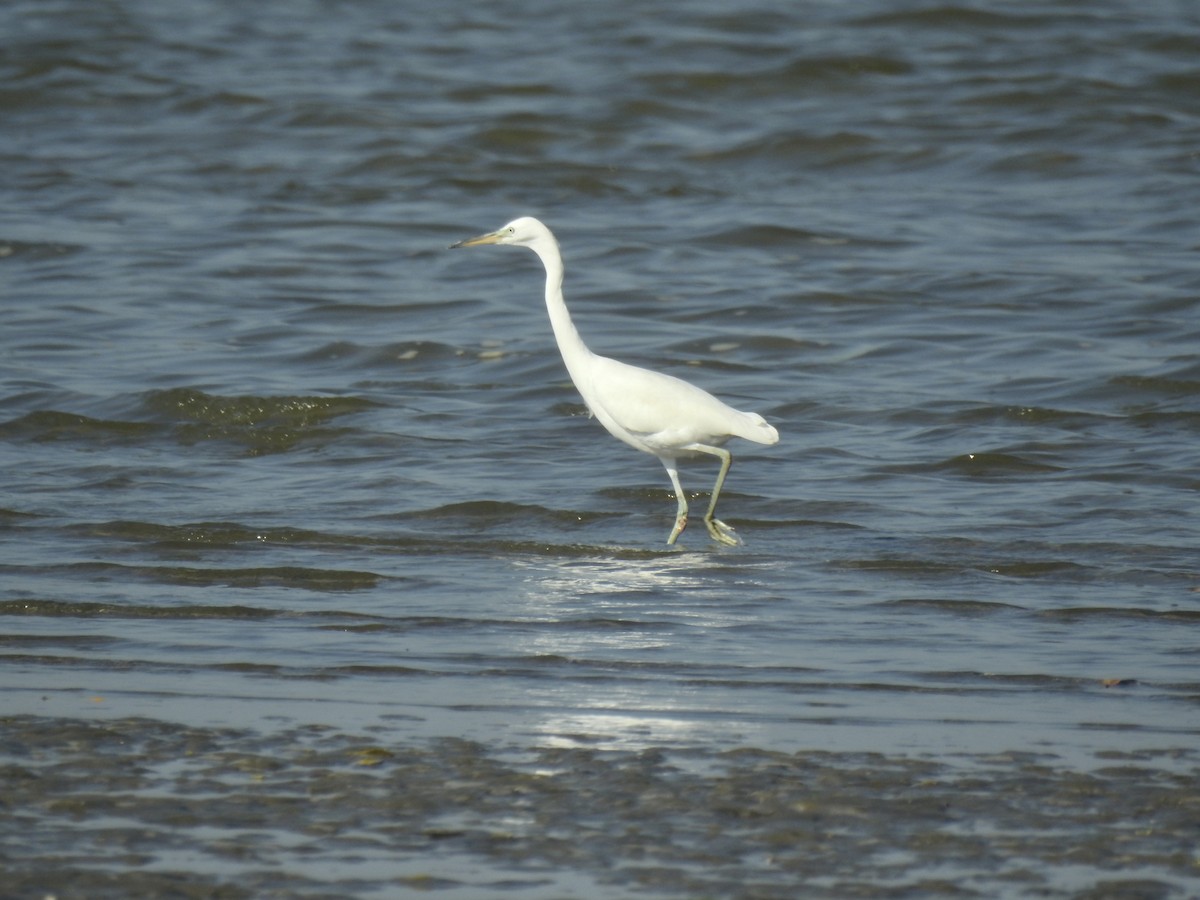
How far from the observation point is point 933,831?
4168 mm

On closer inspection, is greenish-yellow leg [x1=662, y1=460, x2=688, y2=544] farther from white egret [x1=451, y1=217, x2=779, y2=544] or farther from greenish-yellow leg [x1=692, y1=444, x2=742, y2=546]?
greenish-yellow leg [x1=692, y1=444, x2=742, y2=546]

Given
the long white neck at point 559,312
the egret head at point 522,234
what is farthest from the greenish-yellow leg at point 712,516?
the egret head at point 522,234

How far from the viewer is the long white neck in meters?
9.10

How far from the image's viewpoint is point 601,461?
10352 millimetres

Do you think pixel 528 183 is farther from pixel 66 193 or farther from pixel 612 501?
pixel 612 501

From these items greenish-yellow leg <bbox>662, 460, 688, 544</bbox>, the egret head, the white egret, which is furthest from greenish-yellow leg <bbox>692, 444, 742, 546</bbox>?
the egret head

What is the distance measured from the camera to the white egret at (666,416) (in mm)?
8641

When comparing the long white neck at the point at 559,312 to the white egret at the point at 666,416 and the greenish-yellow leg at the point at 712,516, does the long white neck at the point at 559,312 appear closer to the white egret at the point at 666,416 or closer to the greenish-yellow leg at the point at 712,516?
the white egret at the point at 666,416

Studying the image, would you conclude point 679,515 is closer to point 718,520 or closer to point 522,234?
point 718,520

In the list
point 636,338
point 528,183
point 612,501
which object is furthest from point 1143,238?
point 612,501

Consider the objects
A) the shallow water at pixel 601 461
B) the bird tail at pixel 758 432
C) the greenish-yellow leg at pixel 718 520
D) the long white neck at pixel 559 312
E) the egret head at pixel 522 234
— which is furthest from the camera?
the egret head at pixel 522 234

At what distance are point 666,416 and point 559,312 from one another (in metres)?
0.97

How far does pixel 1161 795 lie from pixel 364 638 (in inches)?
116

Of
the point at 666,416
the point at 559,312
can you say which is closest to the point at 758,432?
the point at 666,416
